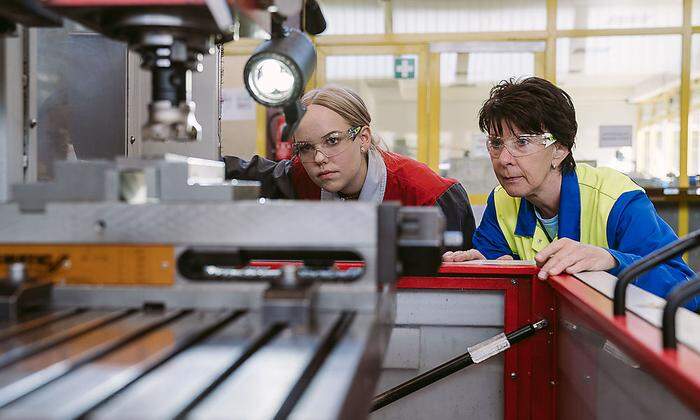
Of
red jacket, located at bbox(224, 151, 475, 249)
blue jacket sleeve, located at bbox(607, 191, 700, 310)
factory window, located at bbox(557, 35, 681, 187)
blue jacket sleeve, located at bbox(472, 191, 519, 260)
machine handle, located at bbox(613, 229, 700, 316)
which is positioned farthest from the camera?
factory window, located at bbox(557, 35, 681, 187)

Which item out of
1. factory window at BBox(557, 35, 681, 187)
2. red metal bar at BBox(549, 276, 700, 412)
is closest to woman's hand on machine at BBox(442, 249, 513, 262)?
red metal bar at BBox(549, 276, 700, 412)

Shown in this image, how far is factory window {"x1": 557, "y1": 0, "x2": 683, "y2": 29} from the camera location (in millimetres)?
5359

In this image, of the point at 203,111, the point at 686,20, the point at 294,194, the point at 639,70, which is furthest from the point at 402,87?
the point at 203,111

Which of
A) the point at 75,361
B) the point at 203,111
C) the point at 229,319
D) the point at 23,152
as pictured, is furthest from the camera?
the point at 203,111

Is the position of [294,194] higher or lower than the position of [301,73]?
lower

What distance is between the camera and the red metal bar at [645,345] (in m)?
0.72

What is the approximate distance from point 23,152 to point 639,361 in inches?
38.6

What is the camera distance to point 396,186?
2.35m

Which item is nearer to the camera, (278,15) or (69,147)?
(278,15)

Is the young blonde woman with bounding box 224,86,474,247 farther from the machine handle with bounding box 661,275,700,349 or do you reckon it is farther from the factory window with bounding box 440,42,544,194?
the factory window with bounding box 440,42,544,194

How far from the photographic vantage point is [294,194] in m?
2.35

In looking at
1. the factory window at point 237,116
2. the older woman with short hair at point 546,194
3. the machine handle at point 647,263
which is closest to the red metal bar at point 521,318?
the older woman with short hair at point 546,194

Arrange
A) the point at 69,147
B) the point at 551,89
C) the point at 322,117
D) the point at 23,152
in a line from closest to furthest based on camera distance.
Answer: the point at 23,152 → the point at 69,147 → the point at 551,89 → the point at 322,117

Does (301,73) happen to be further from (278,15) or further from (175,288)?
(175,288)
